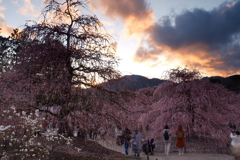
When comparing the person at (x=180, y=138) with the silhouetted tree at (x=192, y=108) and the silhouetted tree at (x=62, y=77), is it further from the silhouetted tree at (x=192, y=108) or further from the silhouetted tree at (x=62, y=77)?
the silhouetted tree at (x=62, y=77)

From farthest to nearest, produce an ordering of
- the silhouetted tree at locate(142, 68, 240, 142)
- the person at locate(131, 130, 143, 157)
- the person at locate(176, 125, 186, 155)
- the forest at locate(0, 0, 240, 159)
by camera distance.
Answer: the silhouetted tree at locate(142, 68, 240, 142), the person at locate(176, 125, 186, 155), the person at locate(131, 130, 143, 157), the forest at locate(0, 0, 240, 159)

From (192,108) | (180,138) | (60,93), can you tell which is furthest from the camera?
(192,108)

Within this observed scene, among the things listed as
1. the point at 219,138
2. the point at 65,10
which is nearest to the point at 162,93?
the point at 219,138

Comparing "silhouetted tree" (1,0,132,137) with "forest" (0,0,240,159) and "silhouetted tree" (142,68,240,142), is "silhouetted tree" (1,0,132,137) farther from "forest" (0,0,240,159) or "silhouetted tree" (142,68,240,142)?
"silhouetted tree" (142,68,240,142)

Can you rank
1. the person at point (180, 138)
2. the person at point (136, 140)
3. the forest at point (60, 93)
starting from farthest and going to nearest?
the person at point (180, 138), the person at point (136, 140), the forest at point (60, 93)

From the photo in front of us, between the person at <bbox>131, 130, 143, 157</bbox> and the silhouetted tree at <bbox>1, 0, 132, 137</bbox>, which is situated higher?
the silhouetted tree at <bbox>1, 0, 132, 137</bbox>

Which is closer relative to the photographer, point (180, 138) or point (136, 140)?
point (136, 140)

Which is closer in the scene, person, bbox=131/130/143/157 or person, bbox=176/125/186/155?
person, bbox=131/130/143/157

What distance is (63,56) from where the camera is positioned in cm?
818

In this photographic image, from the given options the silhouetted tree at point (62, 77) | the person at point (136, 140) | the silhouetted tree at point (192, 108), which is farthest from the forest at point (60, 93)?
the silhouetted tree at point (192, 108)

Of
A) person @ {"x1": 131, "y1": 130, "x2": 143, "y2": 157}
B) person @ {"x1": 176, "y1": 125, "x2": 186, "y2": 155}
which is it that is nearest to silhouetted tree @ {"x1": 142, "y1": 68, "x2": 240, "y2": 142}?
person @ {"x1": 176, "y1": 125, "x2": 186, "y2": 155}

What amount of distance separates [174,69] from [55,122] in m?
11.5

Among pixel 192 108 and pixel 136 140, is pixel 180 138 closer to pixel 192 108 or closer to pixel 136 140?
pixel 136 140

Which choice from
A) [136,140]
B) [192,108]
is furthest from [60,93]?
[192,108]
